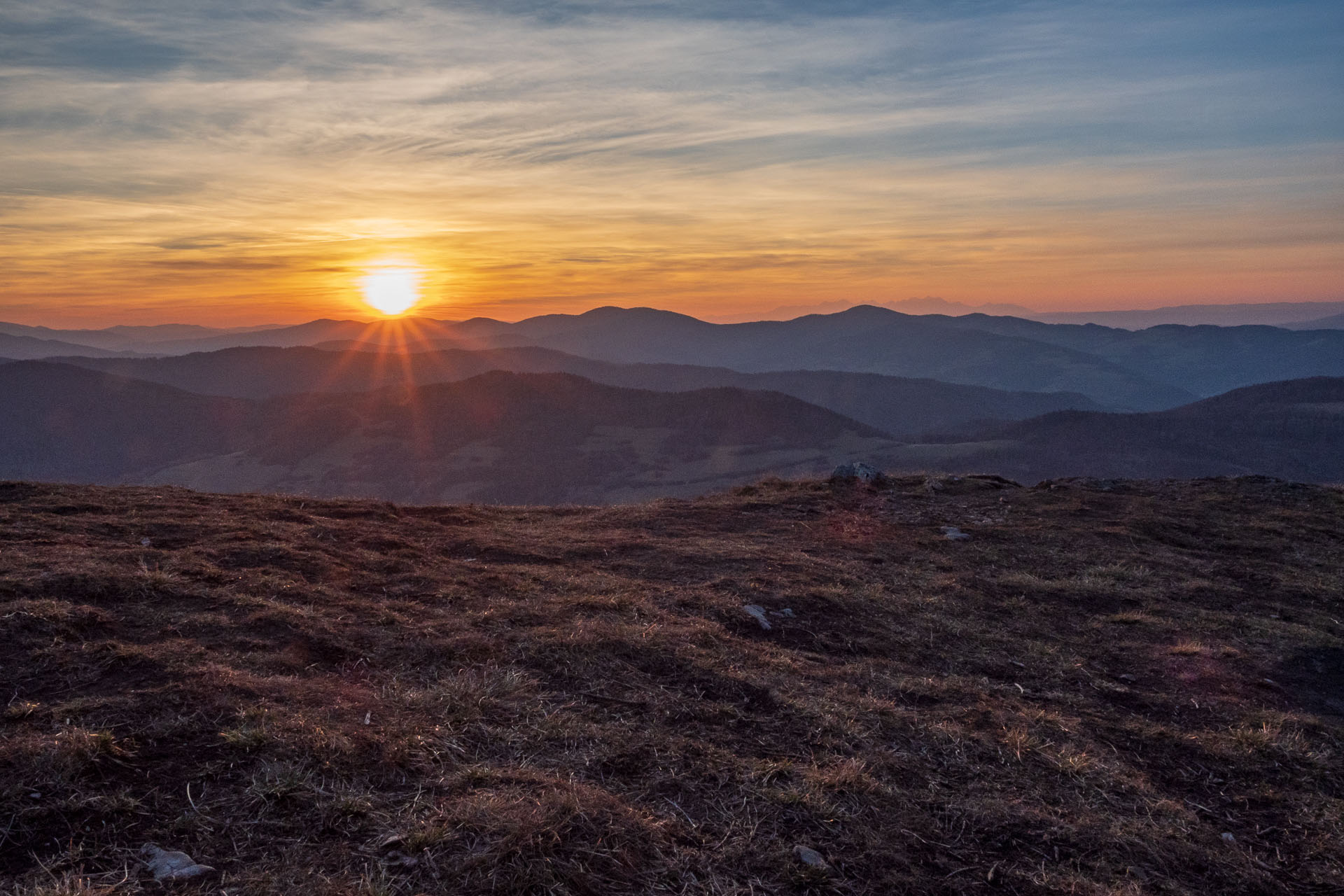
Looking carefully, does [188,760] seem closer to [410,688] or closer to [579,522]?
[410,688]

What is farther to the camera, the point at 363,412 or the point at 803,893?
the point at 363,412

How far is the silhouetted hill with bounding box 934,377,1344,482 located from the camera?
406 feet

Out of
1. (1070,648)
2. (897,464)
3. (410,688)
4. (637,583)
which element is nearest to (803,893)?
(410,688)

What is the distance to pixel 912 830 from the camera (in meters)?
4.67

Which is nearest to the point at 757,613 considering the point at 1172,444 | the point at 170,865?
the point at 170,865

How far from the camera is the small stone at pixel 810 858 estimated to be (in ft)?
13.6

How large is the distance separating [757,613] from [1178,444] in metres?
165

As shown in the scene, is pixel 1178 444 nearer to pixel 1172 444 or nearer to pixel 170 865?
pixel 1172 444

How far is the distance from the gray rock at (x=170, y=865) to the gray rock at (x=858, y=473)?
1679 centimetres

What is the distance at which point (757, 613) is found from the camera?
Answer: 29.4 ft

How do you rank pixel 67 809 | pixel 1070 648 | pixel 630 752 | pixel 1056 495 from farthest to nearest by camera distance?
pixel 1056 495 < pixel 1070 648 < pixel 630 752 < pixel 67 809

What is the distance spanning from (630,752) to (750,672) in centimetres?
213

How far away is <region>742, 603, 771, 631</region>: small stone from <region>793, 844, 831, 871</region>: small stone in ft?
14.3

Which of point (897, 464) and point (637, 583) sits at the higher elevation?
point (637, 583)
